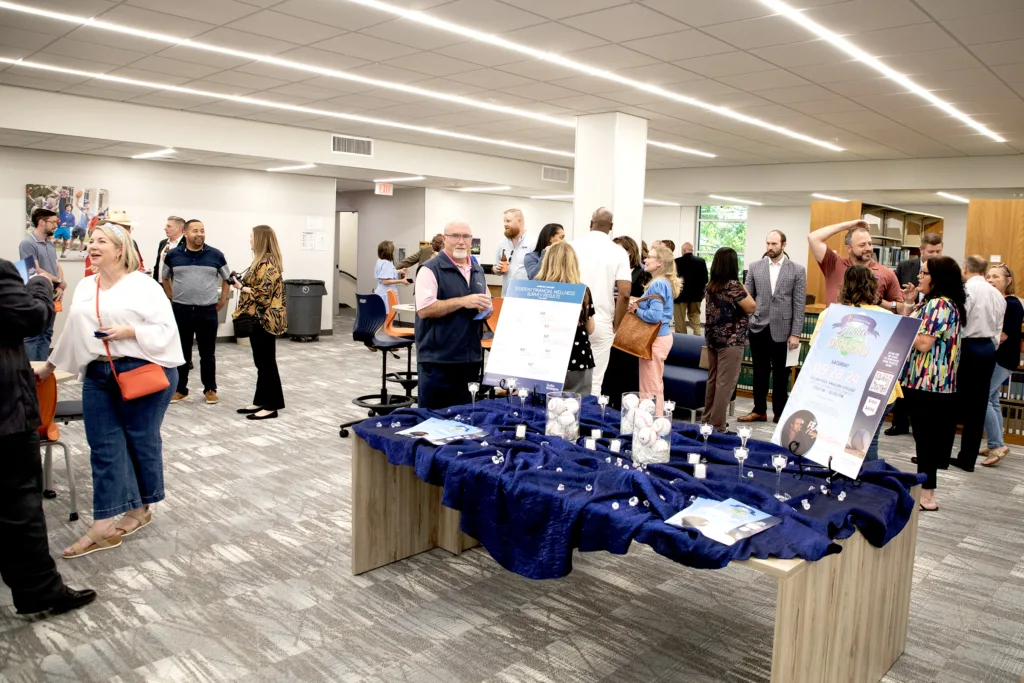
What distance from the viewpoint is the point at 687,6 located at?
5324 mm

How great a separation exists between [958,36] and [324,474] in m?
5.60

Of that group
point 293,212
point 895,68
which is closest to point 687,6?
point 895,68

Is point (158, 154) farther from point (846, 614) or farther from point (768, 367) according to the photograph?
point (846, 614)

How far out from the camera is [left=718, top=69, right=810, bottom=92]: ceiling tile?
7192 millimetres

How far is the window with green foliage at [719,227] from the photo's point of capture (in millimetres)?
20578

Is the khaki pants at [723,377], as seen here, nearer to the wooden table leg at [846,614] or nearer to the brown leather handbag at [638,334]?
the brown leather handbag at [638,334]

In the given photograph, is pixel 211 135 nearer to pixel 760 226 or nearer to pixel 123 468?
pixel 123 468

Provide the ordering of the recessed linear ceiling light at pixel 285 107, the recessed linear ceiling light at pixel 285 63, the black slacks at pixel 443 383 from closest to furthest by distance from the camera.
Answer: the black slacks at pixel 443 383 < the recessed linear ceiling light at pixel 285 63 < the recessed linear ceiling light at pixel 285 107

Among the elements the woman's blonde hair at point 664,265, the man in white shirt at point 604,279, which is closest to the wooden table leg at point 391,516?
the man in white shirt at point 604,279

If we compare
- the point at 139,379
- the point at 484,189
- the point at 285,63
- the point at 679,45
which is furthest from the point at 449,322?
the point at 484,189

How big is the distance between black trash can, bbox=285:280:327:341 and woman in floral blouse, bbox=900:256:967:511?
31.4ft

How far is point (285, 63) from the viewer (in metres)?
7.30

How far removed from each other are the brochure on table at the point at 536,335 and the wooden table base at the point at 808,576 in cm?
71

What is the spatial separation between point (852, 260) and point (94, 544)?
546 centimetres
